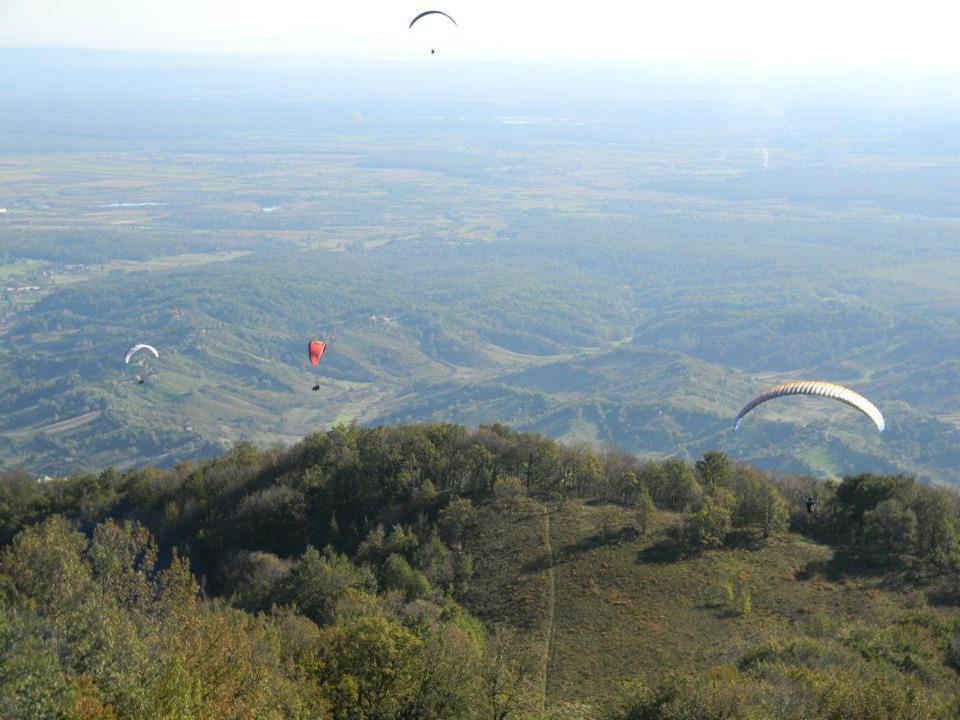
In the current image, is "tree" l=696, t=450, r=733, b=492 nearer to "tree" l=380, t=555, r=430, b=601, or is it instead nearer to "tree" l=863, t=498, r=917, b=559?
"tree" l=863, t=498, r=917, b=559

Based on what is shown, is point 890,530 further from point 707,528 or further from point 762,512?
point 707,528

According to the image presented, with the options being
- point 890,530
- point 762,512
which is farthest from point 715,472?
point 890,530

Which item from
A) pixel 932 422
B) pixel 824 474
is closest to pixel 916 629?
pixel 824 474

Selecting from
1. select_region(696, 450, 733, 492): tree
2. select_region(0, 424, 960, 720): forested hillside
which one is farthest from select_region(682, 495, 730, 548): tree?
select_region(696, 450, 733, 492): tree

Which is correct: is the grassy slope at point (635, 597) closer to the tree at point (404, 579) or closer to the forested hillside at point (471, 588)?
the forested hillside at point (471, 588)

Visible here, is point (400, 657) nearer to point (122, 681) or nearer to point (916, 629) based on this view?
point (122, 681)

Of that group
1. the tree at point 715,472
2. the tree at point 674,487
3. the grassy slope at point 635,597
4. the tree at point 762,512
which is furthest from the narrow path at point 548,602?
the tree at point 715,472

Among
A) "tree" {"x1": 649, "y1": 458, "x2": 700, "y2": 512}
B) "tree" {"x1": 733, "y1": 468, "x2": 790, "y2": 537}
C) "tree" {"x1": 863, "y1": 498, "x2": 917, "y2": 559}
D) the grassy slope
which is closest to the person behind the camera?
the grassy slope
